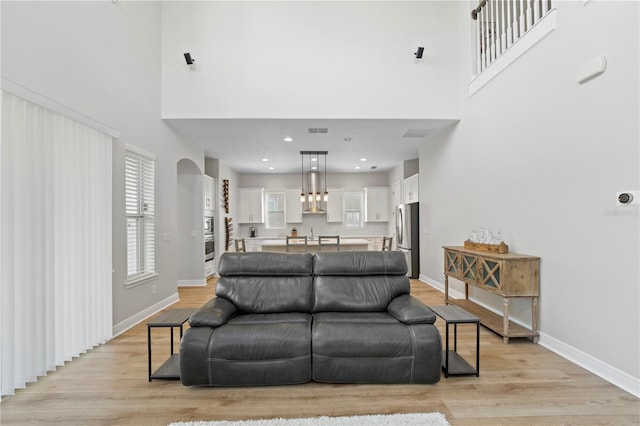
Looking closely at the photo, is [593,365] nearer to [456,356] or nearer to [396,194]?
[456,356]

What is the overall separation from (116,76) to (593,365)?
17.6ft

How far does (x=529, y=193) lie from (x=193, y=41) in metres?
4.77

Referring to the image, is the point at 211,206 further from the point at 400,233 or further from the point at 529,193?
the point at 529,193

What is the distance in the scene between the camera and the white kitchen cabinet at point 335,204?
9.39 m

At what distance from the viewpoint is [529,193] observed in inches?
130

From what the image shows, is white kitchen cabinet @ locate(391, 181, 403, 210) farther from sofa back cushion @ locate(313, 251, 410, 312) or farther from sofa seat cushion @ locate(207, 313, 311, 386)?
sofa seat cushion @ locate(207, 313, 311, 386)

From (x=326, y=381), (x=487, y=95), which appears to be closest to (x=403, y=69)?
(x=487, y=95)

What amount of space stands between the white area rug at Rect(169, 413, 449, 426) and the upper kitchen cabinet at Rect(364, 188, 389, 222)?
7.42 metres

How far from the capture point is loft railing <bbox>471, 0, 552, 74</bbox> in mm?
3330

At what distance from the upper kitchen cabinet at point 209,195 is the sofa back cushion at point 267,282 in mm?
3630

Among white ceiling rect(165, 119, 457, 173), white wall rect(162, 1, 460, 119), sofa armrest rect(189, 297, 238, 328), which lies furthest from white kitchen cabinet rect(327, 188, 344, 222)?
sofa armrest rect(189, 297, 238, 328)

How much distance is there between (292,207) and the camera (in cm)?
939

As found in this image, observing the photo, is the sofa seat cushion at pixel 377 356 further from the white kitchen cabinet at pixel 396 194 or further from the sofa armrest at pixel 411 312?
the white kitchen cabinet at pixel 396 194

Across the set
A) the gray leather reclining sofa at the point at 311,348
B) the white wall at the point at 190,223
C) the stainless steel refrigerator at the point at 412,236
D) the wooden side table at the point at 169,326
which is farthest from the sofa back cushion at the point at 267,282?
the stainless steel refrigerator at the point at 412,236
